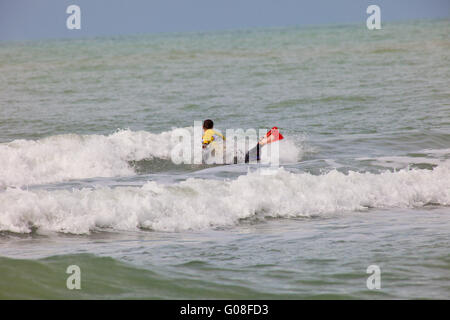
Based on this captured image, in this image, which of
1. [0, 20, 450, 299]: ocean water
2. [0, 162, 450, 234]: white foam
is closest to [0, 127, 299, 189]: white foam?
[0, 20, 450, 299]: ocean water

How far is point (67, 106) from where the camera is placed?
23.8 meters

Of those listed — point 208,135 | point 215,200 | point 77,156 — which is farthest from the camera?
point 77,156

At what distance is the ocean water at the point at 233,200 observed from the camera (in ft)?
21.4

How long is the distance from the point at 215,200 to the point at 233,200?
0.95 feet

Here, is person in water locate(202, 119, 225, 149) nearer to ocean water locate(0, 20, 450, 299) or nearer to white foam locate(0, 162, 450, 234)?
ocean water locate(0, 20, 450, 299)

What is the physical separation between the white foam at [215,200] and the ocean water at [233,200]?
0.10 feet

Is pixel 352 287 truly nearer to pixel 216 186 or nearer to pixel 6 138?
pixel 216 186

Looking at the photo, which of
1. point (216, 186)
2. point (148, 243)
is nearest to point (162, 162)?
point (216, 186)

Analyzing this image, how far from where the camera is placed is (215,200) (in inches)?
393

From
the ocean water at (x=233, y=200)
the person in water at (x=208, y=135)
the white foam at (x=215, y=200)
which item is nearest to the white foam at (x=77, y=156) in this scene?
the ocean water at (x=233, y=200)

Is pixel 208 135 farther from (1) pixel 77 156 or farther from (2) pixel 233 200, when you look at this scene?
(2) pixel 233 200

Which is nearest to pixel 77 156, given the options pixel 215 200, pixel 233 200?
pixel 215 200

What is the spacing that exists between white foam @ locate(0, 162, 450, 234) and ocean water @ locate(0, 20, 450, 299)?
0.03 meters

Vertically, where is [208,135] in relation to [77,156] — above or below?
above
